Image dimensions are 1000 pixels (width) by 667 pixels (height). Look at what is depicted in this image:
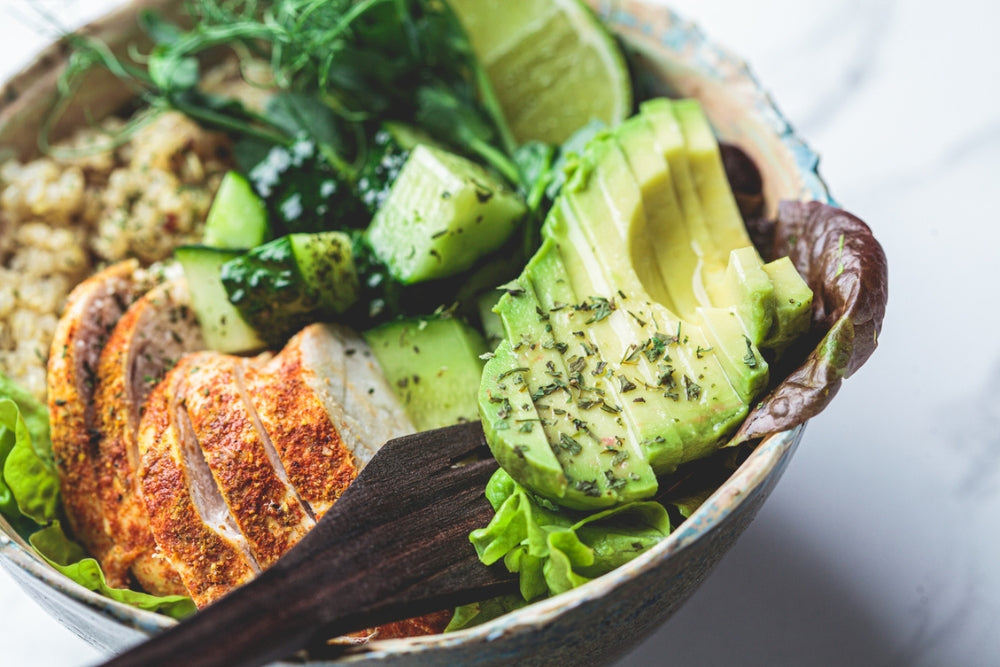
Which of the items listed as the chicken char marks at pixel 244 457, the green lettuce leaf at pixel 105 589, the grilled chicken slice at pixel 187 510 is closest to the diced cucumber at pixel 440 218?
the chicken char marks at pixel 244 457

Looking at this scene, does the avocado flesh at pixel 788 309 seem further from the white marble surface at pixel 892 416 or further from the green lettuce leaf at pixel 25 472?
the green lettuce leaf at pixel 25 472

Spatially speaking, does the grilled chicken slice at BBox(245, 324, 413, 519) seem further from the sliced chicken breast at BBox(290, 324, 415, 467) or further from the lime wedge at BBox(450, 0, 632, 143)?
the lime wedge at BBox(450, 0, 632, 143)

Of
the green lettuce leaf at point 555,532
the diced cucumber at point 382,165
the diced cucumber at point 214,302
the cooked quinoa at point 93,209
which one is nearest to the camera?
the green lettuce leaf at point 555,532

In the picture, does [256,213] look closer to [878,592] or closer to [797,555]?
[797,555]

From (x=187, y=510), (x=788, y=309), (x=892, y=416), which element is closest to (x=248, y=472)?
(x=187, y=510)

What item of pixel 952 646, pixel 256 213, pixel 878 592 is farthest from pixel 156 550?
pixel 952 646

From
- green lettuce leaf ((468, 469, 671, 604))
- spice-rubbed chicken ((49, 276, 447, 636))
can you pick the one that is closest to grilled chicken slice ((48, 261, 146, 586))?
spice-rubbed chicken ((49, 276, 447, 636))
